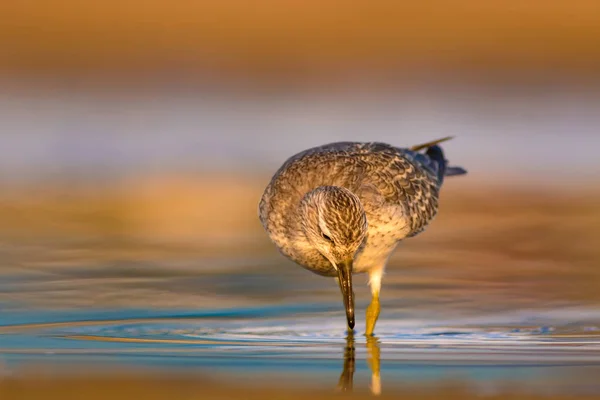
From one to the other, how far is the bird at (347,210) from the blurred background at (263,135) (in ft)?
1.81

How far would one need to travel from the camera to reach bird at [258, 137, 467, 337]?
9.68 meters

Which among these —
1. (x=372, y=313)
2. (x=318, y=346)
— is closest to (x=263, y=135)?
(x=372, y=313)

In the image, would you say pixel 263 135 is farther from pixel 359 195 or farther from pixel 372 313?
pixel 372 313

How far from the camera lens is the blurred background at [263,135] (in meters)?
11.4

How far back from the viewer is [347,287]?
966 cm

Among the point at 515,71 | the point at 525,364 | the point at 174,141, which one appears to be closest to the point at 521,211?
the point at 174,141

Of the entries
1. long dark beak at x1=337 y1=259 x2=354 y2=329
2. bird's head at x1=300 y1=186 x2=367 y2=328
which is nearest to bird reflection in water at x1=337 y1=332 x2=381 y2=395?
long dark beak at x1=337 y1=259 x2=354 y2=329

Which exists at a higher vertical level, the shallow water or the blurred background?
the blurred background

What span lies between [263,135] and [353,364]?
35.7 ft

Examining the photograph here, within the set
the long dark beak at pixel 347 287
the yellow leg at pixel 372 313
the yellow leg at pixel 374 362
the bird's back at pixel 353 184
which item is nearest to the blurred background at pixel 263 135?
the yellow leg at pixel 372 313

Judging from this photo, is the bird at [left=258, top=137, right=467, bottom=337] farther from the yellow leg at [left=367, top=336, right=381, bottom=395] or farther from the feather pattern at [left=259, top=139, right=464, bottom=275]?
the yellow leg at [left=367, top=336, right=381, bottom=395]

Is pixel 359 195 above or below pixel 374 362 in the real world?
above

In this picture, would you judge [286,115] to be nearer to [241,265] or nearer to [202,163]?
[202,163]

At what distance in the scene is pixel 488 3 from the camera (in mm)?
27266
